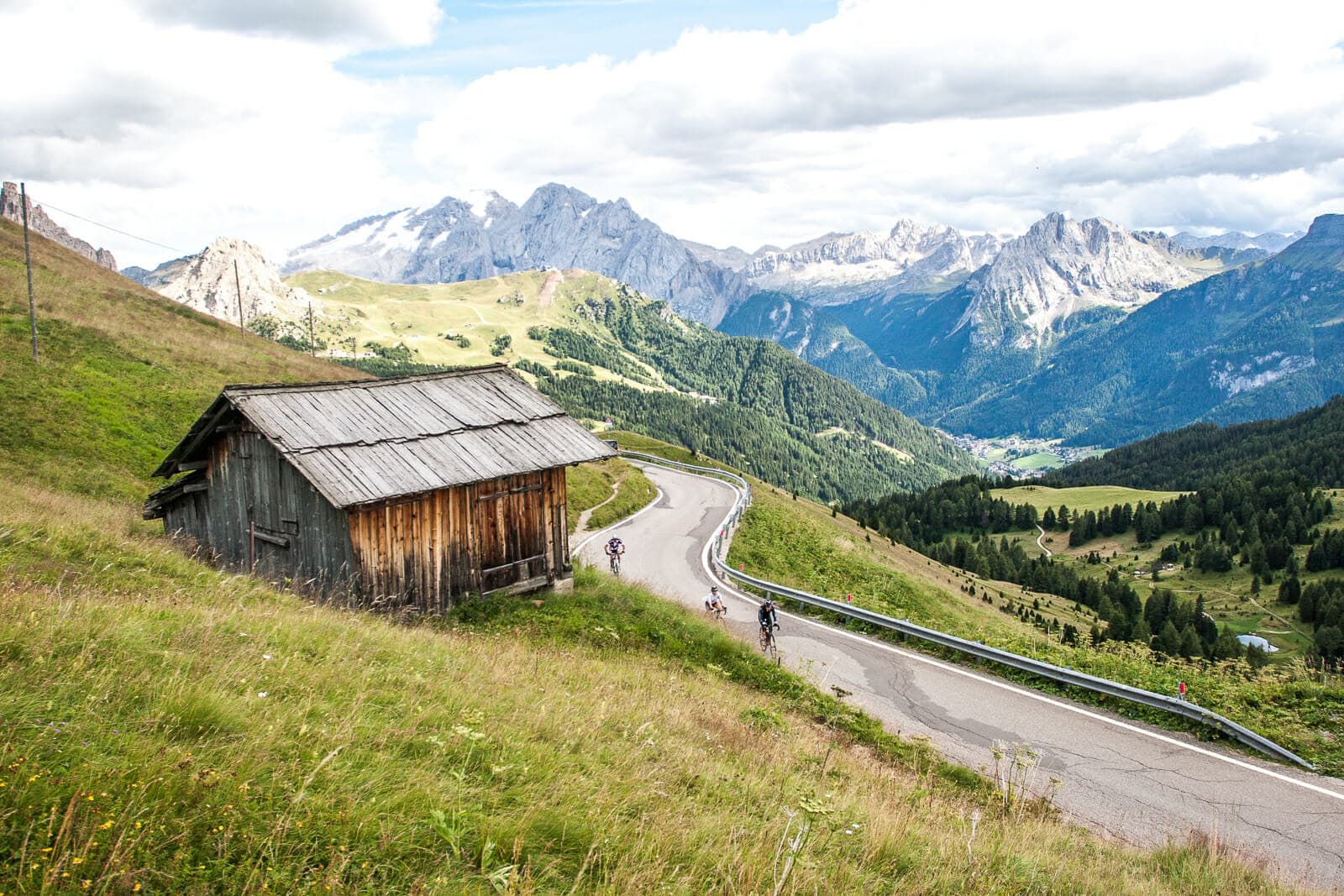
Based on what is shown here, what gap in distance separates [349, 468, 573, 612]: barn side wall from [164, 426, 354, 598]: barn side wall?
72 cm

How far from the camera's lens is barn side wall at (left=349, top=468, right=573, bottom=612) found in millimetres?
18156

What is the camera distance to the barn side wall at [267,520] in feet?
59.3

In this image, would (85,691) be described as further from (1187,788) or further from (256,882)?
(1187,788)

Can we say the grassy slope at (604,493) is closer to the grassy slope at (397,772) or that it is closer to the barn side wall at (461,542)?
the barn side wall at (461,542)

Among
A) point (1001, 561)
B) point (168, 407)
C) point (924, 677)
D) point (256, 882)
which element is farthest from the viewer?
point (1001, 561)

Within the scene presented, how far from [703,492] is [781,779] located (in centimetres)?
4709

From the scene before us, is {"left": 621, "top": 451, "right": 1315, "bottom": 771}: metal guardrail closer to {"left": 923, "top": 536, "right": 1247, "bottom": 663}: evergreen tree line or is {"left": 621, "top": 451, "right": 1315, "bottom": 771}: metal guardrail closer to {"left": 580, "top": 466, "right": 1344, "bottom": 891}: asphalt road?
{"left": 580, "top": 466, "right": 1344, "bottom": 891}: asphalt road

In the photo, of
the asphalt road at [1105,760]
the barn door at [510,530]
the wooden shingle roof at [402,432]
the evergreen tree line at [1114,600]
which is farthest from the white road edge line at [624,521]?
the evergreen tree line at [1114,600]

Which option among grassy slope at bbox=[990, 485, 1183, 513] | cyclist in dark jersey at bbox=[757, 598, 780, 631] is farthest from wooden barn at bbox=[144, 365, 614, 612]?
grassy slope at bbox=[990, 485, 1183, 513]

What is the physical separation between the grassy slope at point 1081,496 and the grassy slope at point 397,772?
621 ft

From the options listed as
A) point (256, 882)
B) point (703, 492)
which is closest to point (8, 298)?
point (703, 492)

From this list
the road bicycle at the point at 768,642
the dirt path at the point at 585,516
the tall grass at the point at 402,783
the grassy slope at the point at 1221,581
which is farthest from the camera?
the grassy slope at the point at 1221,581

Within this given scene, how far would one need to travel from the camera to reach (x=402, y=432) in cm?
1961

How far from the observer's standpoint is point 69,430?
3053 centimetres
